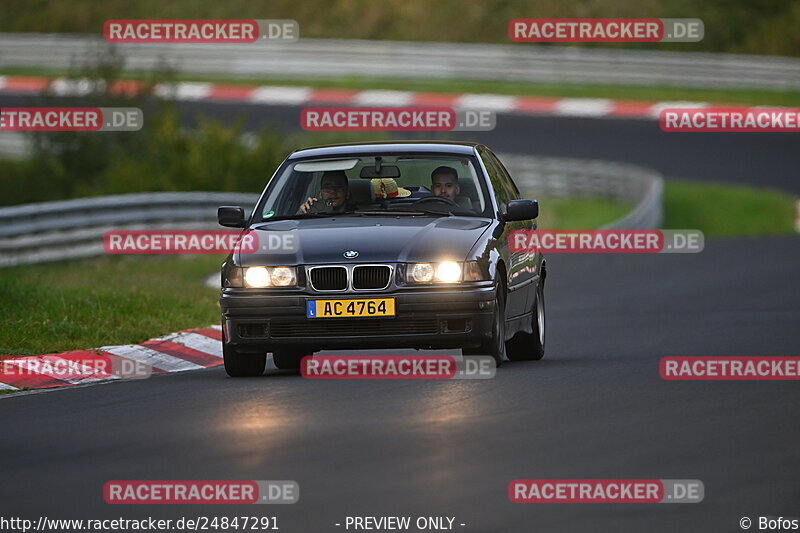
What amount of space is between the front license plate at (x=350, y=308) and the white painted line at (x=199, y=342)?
289 centimetres

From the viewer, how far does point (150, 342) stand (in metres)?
13.5

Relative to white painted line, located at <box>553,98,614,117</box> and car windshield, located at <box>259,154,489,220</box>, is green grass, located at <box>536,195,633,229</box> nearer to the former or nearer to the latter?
white painted line, located at <box>553,98,614,117</box>

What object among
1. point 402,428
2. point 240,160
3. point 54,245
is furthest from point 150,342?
point 240,160

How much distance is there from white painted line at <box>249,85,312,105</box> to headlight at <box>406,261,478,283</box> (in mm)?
32726

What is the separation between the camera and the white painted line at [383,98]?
4112 centimetres

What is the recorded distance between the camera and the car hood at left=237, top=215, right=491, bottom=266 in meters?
11.0

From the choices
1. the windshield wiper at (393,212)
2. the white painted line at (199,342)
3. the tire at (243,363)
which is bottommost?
the white painted line at (199,342)

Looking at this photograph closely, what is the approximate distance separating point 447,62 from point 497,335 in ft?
107

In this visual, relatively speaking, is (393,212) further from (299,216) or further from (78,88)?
(78,88)

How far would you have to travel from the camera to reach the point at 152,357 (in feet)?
42.9

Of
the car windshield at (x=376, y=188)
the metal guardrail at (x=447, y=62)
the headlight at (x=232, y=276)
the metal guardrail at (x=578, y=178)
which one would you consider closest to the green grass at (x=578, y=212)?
the metal guardrail at (x=578, y=178)

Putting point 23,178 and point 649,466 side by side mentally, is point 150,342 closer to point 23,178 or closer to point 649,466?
point 649,466

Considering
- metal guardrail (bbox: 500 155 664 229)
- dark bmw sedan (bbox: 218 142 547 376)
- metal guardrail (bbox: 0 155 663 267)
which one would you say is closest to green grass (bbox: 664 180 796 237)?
metal guardrail (bbox: 500 155 664 229)

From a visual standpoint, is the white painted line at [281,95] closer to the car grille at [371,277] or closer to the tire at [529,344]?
the tire at [529,344]
